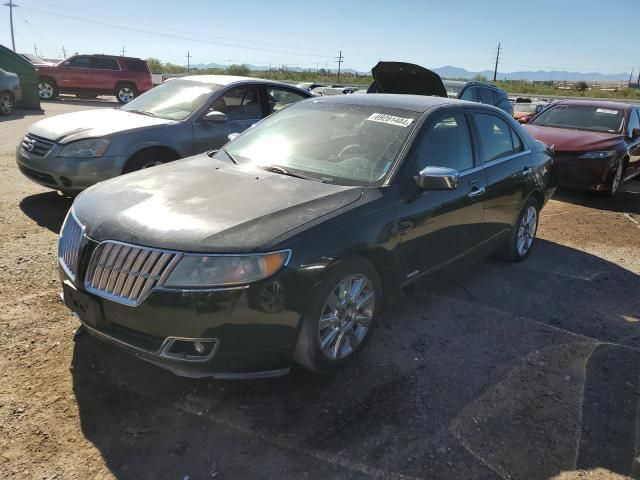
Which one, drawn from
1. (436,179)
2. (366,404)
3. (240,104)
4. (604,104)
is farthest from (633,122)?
(366,404)

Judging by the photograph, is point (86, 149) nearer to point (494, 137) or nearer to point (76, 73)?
point (494, 137)

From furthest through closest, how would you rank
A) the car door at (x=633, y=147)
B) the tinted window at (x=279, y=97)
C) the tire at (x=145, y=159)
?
the car door at (x=633, y=147)
the tinted window at (x=279, y=97)
the tire at (x=145, y=159)

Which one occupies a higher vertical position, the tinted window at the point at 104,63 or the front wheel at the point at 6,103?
the tinted window at the point at 104,63

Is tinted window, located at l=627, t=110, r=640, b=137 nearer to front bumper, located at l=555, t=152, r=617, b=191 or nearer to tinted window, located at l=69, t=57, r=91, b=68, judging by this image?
front bumper, located at l=555, t=152, r=617, b=191

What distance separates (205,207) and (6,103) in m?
14.0

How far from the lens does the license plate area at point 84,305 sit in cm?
269

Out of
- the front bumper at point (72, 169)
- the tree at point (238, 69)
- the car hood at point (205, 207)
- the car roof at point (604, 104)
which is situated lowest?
the front bumper at point (72, 169)

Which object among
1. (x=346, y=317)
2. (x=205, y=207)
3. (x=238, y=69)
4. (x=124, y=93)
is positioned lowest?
(x=346, y=317)

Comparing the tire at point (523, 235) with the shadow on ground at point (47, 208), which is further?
the shadow on ground at point (47, 208)

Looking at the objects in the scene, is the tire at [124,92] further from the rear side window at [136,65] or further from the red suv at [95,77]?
the rear side window at [136,65]

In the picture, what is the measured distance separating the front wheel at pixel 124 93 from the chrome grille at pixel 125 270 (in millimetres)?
20281

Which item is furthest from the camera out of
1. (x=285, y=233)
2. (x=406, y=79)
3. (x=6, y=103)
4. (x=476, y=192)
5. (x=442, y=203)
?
(x=6, y=103)

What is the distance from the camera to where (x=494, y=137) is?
15.2 ft

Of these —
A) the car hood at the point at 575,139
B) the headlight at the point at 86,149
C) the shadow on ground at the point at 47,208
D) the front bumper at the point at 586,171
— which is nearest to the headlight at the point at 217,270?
the shadow on ground at the point at 47,208
